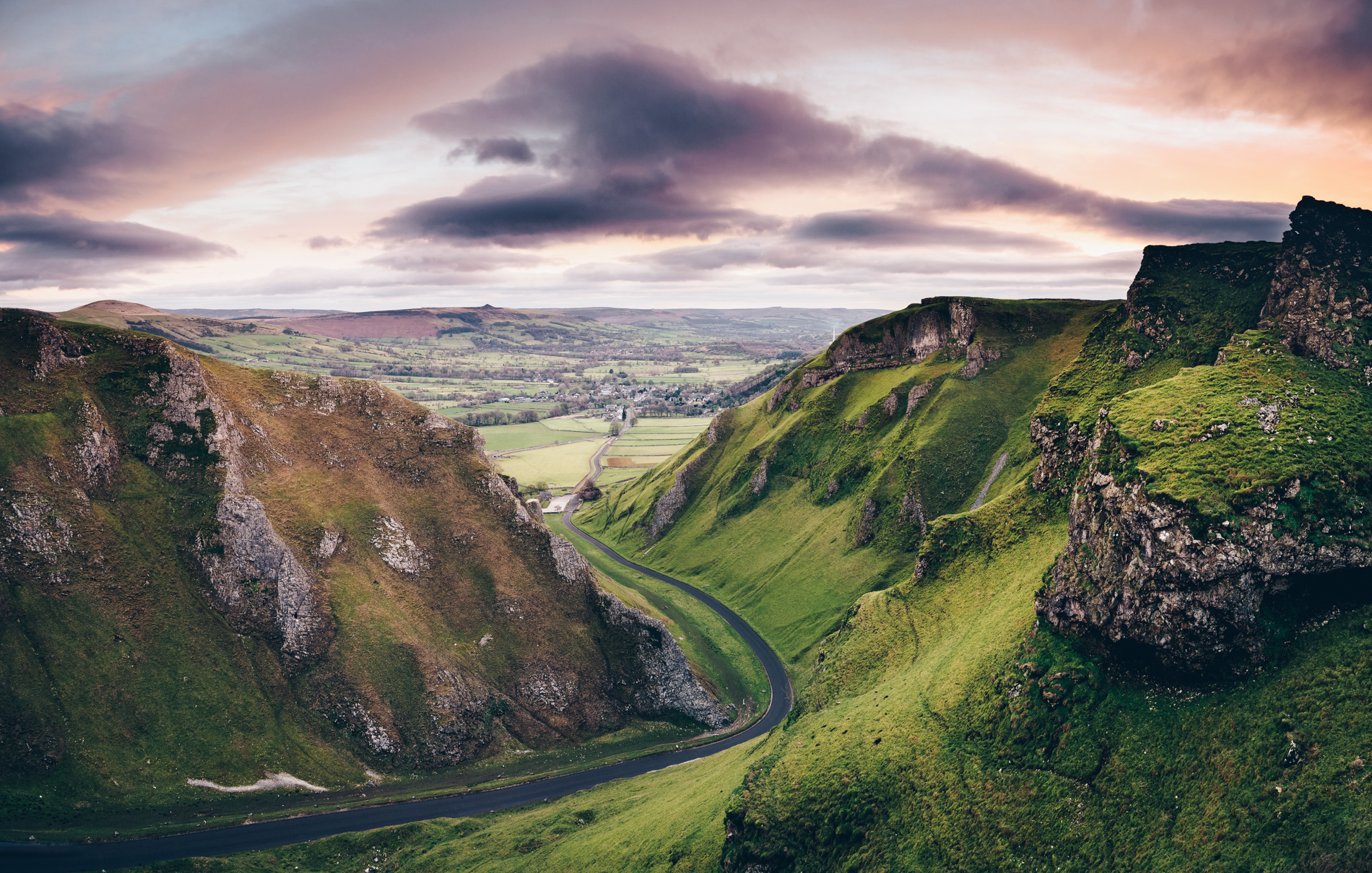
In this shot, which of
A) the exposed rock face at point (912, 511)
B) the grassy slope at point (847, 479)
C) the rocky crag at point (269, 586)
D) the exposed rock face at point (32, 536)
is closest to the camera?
the rocky crag at point (269, 586)

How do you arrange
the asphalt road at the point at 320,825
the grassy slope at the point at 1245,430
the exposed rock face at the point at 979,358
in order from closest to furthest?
1. the grassy slope at the point at 1245,430
2. the asphalt road at the point at 320,825
3. the exposed rock face at the point at 979,358

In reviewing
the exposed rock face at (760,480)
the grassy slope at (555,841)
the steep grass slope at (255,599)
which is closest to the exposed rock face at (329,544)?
the steep grass slope at (255,599)

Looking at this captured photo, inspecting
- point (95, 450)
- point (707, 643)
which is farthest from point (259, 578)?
point (707, 643)

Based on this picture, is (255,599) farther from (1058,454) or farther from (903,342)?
(903,342)

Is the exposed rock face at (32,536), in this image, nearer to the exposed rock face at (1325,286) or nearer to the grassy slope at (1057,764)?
the grassy slope at (1057,764)

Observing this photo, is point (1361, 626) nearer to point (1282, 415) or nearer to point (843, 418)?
point (1282, 415)

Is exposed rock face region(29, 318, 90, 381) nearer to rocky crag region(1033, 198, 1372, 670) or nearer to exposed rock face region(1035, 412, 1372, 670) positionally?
rocky crag region(1033, 198, 1372, 670)
